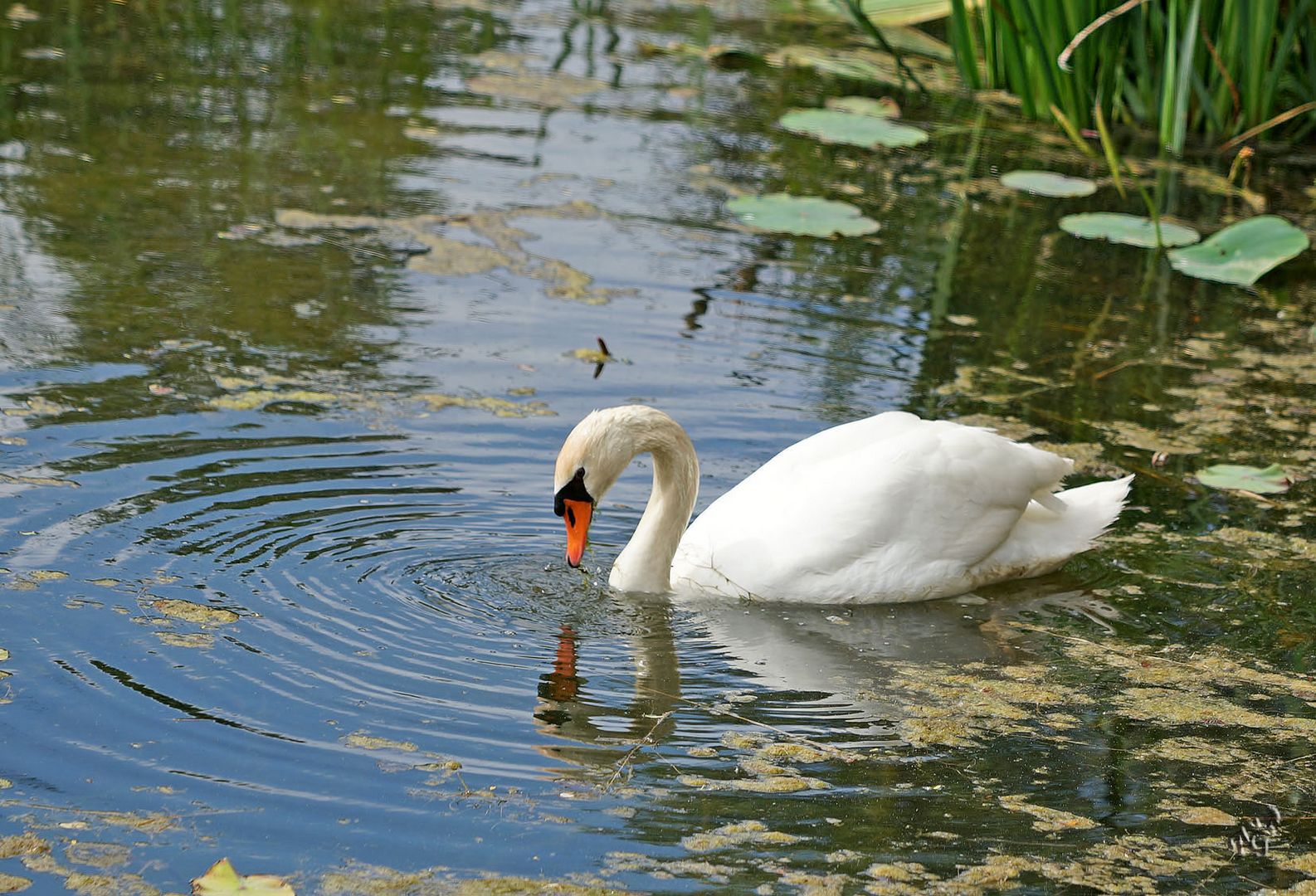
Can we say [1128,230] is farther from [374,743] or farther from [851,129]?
[374,743]

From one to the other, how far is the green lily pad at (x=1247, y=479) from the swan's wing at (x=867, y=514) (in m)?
1.03

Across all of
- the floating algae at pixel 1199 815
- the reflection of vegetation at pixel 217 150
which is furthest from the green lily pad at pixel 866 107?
the floating algae at pixel 1199 815

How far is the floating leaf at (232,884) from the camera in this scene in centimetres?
350

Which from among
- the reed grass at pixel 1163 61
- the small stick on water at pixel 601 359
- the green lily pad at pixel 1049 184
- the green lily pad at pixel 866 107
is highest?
the reed grass at pixel 1163 61

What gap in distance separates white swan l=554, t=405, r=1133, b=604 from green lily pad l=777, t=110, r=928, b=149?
5.35 metres

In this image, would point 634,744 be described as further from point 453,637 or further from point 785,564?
point 785,564

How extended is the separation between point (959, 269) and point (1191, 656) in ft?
13.7

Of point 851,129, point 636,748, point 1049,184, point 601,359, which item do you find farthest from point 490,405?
point 851,129

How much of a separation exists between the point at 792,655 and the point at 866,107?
7.56 m

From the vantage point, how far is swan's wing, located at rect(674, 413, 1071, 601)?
18.4 feet

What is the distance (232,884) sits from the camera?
352 cm

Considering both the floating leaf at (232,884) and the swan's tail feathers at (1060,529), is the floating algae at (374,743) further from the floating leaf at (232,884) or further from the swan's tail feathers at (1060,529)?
the swan's tail feathers at (1060,529)

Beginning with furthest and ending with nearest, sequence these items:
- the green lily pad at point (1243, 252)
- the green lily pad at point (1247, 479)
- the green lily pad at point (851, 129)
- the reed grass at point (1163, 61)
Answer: the green lily pad at point (851, 129) → the reed grass at point (1163, 61) → the green lily pad at point (1243, 252) → the green lily pad at point (1247, 479)

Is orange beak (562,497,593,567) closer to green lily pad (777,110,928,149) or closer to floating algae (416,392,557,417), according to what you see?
floating algae (416,392,557,417)
